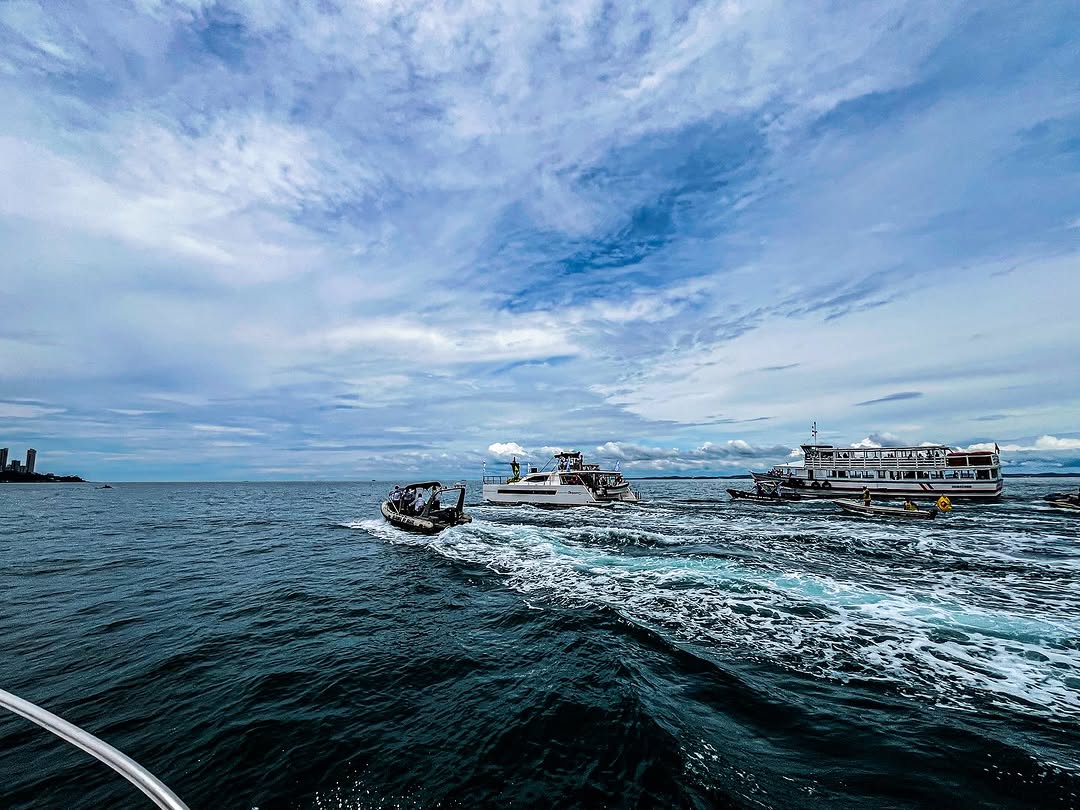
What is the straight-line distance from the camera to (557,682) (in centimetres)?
1046

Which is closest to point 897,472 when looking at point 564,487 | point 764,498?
point 764,498

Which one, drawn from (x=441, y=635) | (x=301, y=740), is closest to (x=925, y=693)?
(x=441, y=635)

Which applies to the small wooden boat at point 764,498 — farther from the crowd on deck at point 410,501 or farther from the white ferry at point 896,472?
the crowd on deck at point 410,501

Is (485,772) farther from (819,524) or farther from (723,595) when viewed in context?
(819,524)

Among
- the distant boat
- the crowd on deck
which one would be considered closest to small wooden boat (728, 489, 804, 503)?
the distant boat

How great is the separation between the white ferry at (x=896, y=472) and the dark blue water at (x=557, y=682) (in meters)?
42.5

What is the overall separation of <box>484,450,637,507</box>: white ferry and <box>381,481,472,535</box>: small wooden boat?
19194mm

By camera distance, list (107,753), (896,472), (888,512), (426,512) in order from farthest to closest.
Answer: (896,472) → (888,512) → (426,512) → (107,753)

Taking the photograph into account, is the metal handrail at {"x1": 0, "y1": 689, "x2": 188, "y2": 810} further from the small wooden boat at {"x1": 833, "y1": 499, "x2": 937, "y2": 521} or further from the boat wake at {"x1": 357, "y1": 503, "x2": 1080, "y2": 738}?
the small wooden boat at {"x1": 833, "y1": 499, "x2": 937, "y2": 521}

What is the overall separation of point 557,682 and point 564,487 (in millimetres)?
44499

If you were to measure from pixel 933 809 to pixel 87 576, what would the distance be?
31.4m

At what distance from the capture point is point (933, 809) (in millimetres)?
6547

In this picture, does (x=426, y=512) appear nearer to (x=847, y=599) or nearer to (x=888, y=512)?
(x=847, y=599)

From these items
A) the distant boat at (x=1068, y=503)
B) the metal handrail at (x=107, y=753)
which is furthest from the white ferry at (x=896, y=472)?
the metal handrail at (x=107, y=753)
